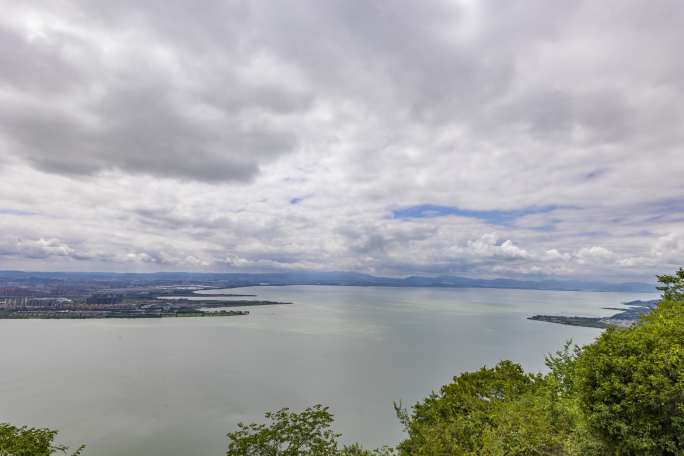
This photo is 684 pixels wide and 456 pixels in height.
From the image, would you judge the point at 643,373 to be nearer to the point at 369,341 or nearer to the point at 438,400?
the point at 438,400

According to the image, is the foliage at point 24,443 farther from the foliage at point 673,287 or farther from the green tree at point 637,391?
the foliage at point 673,287

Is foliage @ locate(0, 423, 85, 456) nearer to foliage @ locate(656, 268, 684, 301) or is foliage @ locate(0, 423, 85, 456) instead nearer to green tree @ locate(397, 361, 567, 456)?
green tree @ locate(397, 361, 567, 456)

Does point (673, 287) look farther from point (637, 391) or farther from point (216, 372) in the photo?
point (216, 372)

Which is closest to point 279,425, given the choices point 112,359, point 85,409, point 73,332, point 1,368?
point 85,409

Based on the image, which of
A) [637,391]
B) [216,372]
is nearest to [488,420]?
[637,391]

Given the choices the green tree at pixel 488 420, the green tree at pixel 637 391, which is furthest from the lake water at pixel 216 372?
the green tree at pixel 637 391

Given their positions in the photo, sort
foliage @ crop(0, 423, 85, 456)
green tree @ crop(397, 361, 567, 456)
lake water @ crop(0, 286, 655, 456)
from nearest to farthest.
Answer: foliage @ crop(0, 423, 85, 456), green tree @ crop(397, 361, 567, 456), lake water @ crop(0, 286, 655, 456)

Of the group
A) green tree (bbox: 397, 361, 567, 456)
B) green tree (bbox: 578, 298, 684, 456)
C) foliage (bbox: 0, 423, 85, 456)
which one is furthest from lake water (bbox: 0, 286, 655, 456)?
green tree (bbox: 578, 298, 684, 456)

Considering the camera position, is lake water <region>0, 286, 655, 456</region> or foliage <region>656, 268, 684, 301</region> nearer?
foliage <region>656, 268, 684, 301</region>

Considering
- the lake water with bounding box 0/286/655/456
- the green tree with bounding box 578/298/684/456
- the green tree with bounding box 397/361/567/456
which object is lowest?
the lake water with bounding box 0/286/655/456

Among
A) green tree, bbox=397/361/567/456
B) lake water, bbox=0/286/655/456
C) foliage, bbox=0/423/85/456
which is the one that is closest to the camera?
foliage, bbox=0/423/85/456
